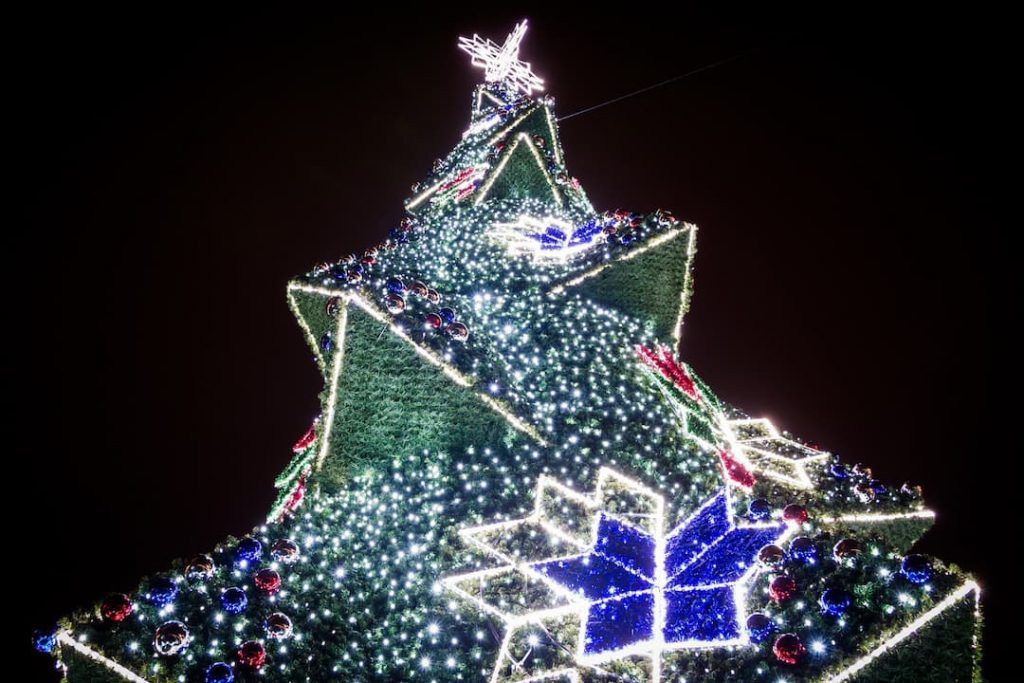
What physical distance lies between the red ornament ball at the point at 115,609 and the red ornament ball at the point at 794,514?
3.86 m

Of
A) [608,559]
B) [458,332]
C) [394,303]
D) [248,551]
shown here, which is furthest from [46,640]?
[608,559]

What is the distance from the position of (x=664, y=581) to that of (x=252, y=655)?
245 centimetres

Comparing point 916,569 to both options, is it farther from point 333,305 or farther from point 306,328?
point 306,328

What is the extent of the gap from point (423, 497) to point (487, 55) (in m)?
8.03

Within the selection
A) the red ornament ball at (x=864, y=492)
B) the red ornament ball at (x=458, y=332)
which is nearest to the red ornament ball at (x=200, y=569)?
the red ornament ball at (x=458, y=332)

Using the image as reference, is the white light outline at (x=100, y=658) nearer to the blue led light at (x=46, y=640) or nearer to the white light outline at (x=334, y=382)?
the blue led light at (x=46, y=640)

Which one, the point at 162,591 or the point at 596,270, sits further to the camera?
the point at 596,270

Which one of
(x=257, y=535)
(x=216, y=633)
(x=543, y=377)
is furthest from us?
(x=543, y=377)

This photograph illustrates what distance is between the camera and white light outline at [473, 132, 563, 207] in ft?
23.0

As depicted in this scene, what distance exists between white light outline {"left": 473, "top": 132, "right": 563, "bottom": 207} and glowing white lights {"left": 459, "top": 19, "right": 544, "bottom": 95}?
2.58 m

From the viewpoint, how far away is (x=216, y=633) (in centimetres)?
301

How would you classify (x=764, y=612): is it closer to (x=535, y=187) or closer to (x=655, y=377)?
(x=655, y=377)

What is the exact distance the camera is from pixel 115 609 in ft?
9.30

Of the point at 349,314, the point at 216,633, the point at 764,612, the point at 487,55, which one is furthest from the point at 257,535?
the point at 487,55
